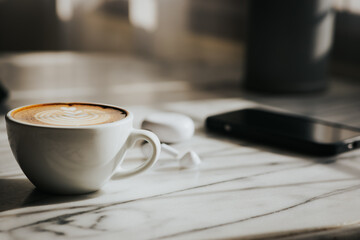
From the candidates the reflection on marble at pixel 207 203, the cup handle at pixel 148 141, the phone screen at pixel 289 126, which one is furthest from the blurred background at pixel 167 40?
the cup handle at pixel 148 141

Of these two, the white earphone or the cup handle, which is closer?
the cup handle

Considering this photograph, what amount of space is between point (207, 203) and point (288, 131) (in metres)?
0.25

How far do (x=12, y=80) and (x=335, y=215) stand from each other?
3.09 ft

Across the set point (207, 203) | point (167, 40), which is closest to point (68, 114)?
point (207, 203)

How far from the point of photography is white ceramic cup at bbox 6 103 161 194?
1.38 ft

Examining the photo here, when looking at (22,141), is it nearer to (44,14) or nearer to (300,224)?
(300,224)

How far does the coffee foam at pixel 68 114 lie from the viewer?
447 millimetres

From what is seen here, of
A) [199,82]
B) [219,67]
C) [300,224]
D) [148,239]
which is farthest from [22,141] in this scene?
[219,67]

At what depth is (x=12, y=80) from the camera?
1.17 metres

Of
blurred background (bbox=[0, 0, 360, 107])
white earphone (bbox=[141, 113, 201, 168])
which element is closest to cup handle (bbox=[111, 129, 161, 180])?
white earphone (bbox=[141, 113, 201, 168])

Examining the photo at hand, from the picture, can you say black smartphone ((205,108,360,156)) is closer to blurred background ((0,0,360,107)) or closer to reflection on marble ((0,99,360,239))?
reflection on marble ((0,99,360,239))

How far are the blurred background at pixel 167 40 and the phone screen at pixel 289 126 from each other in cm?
36

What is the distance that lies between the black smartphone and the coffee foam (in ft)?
0.84

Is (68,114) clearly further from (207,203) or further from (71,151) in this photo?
(207,203)
